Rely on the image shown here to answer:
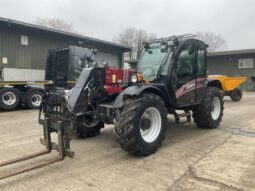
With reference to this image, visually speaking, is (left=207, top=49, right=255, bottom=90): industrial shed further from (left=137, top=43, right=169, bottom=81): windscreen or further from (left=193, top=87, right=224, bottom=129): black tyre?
(left=137, top=43, right=169, bottom=81): windscreen

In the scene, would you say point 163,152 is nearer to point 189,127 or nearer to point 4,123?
point 189,127

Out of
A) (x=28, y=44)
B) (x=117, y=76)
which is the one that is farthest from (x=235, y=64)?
(x=117, y=76)

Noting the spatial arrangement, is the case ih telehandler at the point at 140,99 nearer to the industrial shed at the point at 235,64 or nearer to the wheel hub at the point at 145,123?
the wheel hub at the point at 145,123

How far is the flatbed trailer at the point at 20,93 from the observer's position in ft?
36.6

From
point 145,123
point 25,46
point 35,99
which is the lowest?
point 35,99

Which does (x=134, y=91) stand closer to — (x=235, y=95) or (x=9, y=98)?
(x=9, y=98)

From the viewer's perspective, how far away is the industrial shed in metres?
26.2

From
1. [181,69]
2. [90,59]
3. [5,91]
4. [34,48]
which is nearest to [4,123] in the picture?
[5,91]

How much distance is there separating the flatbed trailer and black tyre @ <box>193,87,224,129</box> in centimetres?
819

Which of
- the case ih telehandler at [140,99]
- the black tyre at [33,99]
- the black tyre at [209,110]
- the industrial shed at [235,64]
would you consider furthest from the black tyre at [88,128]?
the industrial shed at [235,64]

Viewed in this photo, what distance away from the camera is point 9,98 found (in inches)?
447

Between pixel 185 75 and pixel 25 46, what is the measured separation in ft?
41.8

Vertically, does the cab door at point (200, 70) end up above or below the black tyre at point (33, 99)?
above

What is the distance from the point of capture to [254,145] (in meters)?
5.14
